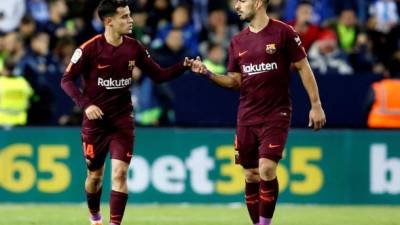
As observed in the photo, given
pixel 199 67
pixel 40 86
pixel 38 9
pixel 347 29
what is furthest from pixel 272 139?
pixel 38 9

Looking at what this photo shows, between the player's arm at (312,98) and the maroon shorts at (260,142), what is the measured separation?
32 cm

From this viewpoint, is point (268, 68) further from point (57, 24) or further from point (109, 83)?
point (57, 24)

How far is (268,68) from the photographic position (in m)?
12.9

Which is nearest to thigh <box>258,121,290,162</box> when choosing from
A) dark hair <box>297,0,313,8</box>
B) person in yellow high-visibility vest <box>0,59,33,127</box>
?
person in yellow high-visibility vest <box>0,59,33,127</box>

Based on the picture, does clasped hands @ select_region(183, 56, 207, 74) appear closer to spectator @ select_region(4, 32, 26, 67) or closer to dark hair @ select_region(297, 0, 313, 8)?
spectator @ select_region(4, 32, 26, 67)

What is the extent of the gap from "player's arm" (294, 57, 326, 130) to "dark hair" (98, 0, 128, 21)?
189 centimetres

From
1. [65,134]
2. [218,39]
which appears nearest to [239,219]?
[65,134]

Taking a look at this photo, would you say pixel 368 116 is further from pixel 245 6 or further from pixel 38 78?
pixel 245 6

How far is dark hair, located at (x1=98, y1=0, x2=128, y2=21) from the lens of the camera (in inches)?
525

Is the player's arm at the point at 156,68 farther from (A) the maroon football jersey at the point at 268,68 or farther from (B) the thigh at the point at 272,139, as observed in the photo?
(B) the thigh at the point at 272,139

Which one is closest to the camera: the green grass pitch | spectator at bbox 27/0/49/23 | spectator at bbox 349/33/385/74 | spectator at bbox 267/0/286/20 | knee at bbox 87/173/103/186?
knee at bbox 87/173/103/186

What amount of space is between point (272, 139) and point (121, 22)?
193cm

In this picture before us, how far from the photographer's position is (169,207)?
1789 cm

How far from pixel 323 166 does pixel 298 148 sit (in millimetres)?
424
